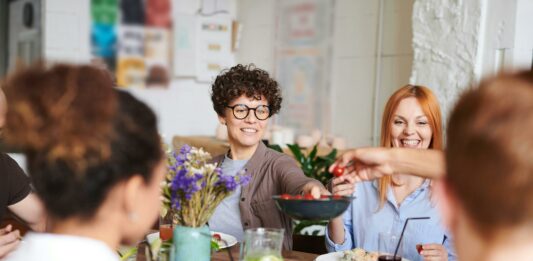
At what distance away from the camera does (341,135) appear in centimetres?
473

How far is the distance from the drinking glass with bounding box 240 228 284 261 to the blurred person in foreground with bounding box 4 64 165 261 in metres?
A: 0.54

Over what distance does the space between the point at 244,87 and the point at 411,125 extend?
2.35 feet

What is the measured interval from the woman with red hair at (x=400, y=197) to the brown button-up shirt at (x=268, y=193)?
232 mm

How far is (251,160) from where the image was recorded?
243 centimetres

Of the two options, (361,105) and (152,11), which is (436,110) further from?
(152,11)

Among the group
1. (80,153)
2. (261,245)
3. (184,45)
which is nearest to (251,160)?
(261,245)

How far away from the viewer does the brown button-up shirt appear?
7.53 feet

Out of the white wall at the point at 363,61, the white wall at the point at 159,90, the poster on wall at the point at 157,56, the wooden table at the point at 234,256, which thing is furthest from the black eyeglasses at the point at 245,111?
the poster on wall at the point at 157,56

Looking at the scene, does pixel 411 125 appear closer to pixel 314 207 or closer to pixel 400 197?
pixel 400 197

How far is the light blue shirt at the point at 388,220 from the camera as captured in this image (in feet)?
6.99

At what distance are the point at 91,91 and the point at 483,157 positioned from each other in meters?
0.67

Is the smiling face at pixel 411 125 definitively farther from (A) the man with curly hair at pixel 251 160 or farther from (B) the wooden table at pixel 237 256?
(B) the wooden table at pixel 237 256

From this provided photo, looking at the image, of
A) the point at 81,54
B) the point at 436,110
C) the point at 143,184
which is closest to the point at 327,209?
the point at 143,184

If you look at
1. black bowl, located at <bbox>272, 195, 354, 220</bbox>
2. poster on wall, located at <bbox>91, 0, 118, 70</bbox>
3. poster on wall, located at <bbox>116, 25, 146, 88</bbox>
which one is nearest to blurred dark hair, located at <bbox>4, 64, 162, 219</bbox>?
black bowl, located at <bbox>272, 195, 354, 220</bbox>
